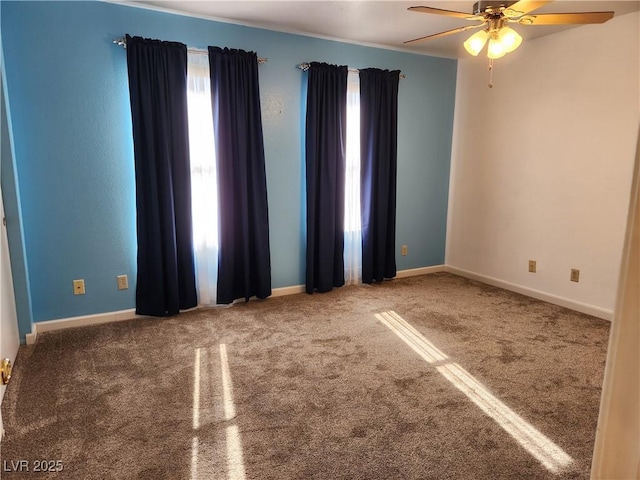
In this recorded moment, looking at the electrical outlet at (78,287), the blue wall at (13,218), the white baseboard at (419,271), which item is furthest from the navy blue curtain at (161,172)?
the white baseboard at (419,271)

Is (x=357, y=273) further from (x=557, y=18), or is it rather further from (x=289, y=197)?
(x=557, y=18)

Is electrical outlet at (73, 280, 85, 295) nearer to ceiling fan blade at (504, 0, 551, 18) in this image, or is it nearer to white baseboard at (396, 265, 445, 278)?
white baseboard at (396, 265, 445, 278)

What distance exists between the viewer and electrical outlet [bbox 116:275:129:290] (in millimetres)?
3166

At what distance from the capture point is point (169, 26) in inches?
121

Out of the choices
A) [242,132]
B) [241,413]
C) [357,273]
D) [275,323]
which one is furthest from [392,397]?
[242,132]

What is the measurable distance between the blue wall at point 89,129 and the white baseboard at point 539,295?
7.59 feet

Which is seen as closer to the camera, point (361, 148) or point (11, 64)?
point (11, 64)

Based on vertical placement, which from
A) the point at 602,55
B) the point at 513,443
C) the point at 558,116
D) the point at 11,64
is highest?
the point at 602,55

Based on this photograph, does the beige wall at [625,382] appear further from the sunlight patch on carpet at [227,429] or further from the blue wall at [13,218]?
Result: the blue wall at [13,218]

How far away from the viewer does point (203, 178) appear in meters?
3.33

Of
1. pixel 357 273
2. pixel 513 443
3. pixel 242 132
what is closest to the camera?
pixel 513 443

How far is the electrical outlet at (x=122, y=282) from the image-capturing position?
317 centimetres

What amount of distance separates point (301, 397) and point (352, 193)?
2.38 m

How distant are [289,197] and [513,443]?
2679 millimetres
